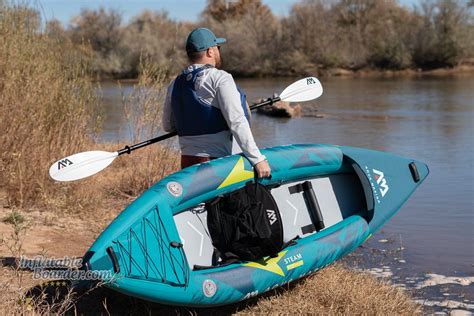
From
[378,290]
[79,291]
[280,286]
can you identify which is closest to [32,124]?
[79,291]

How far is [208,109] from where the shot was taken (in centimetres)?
422

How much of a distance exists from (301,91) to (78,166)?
189 centimetres

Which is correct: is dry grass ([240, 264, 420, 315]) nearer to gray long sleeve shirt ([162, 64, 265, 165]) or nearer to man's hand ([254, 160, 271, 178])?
man's hand ([254, 160, 271, 178])

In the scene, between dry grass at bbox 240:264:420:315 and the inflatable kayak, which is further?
dry grass at bbox 240:264:420:315

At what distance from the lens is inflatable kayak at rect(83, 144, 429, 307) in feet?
12.4

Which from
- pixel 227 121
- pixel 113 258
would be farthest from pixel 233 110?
pixel 113 258

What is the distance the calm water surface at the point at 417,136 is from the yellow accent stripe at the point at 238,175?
2.07m

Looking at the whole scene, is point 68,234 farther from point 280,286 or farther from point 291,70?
point 291,70

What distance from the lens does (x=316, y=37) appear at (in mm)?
40031

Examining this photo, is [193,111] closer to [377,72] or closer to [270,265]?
[270,265]

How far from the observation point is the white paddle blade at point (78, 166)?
4641 millimetres

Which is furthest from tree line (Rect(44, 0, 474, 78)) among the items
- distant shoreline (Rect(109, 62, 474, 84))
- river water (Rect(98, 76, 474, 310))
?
river water (Rect(98, 76, 474, 310))

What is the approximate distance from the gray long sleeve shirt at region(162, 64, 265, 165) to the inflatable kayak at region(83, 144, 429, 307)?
13cm

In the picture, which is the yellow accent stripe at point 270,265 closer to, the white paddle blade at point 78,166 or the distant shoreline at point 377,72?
the white paddle blade at point 78,166
